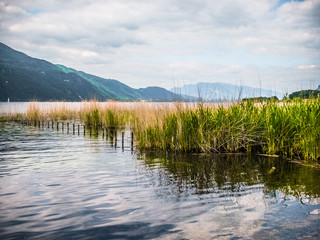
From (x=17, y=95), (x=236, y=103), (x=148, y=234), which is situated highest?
(x=17, y=95)

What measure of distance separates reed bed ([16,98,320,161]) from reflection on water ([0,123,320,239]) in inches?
34.1

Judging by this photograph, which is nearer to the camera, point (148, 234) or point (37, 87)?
point (148, 234)

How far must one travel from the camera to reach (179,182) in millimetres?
6500

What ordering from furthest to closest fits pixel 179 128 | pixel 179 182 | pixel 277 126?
pixel 179 128 → pixel 277 126 → pixel 179 182

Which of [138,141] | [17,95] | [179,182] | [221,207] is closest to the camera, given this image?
[221,207]

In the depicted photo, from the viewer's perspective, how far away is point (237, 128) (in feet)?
30.6

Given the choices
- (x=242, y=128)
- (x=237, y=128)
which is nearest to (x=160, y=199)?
(x=237, y=128)

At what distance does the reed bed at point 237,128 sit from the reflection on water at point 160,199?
867mm

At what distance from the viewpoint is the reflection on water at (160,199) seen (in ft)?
13.1

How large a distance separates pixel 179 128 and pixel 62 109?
71.9 ft

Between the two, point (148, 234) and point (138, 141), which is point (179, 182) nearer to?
point (148, 234)

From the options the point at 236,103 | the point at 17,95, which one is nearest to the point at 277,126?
the point at 236,103

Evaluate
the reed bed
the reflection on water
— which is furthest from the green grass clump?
the reflection on water

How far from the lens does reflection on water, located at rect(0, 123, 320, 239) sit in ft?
13.1
